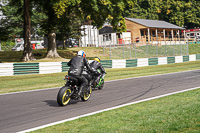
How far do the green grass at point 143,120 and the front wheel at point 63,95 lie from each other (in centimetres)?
158

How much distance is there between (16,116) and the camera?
277 inches

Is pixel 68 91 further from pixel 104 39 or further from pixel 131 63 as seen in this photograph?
pixel 104 39

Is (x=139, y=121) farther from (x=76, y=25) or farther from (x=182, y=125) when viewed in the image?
(x=76, y=25)

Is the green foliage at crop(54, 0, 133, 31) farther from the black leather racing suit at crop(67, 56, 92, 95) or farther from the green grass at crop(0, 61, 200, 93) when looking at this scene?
the black leather racing suit at crop(67, 56, 92, 95)

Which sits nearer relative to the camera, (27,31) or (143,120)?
(143,120)

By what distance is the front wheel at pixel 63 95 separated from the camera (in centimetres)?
798

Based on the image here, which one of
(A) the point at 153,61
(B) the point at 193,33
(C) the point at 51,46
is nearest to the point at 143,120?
(C) the point at 51,46

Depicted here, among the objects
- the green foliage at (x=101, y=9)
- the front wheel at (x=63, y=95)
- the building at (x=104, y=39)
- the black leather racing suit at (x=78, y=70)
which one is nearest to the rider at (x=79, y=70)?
the black leather racing suit at (x=78, y=70)

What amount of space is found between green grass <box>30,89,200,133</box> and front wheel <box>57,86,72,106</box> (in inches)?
62.1

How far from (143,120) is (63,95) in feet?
9.65

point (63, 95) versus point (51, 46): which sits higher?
point (51, 46)

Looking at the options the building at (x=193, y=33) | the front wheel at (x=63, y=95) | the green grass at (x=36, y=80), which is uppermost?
the building at (x=193, y=33)

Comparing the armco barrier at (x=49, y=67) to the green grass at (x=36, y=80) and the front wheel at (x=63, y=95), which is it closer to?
the green grass at (x=36, y=80)

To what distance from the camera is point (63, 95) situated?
26.5 ft
